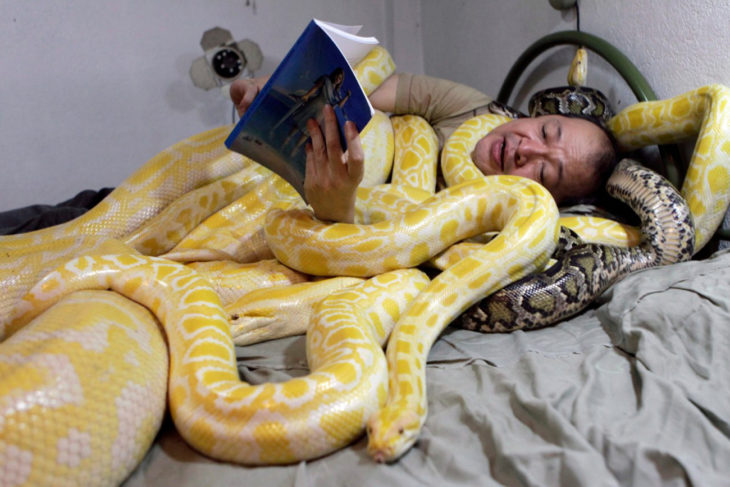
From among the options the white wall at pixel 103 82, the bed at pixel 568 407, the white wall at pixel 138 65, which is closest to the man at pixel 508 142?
the white wall at pixel 138 65

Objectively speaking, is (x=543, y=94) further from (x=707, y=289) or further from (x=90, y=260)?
(x=90, y=260)

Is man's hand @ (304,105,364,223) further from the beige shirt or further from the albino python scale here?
the beige shirt

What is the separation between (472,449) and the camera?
112 centimetres

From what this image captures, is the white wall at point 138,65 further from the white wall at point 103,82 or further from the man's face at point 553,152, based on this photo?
the man's face at point 553,152

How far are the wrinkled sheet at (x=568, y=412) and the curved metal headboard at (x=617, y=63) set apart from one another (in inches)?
40.8

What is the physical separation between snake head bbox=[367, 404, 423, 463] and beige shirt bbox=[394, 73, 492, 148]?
84.2 inches

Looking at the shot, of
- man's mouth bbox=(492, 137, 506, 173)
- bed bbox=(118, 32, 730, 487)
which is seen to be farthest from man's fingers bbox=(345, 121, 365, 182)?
man's mouth bbox=(492, 137, 506, 173)

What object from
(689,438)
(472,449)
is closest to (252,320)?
(472,449)

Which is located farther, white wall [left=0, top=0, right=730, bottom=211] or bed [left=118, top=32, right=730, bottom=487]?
white wall [left=0, top=0, right=730, bottom=211]

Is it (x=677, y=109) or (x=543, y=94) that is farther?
(x=543, y=94)

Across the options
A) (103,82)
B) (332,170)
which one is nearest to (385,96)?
(332,170)

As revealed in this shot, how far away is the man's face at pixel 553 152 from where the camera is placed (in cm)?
246

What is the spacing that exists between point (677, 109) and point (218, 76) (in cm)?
351

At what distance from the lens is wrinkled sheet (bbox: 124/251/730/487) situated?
3.34ft
